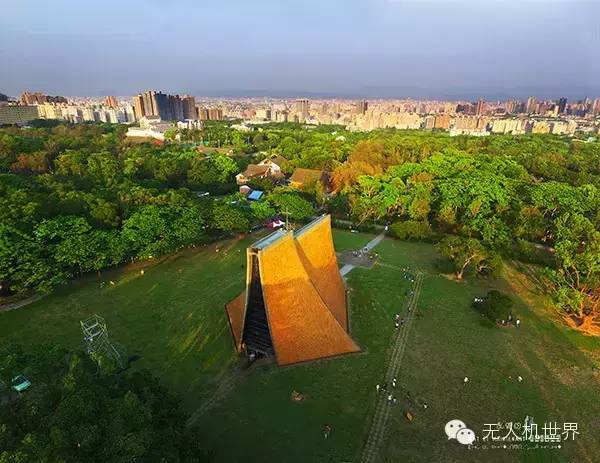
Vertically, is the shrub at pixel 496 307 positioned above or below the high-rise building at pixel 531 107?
below

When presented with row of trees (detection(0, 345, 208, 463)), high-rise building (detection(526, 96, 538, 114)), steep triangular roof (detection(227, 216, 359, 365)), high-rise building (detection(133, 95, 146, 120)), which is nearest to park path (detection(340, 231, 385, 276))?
steep triangular roof (detection(227, 216, 359, 365))

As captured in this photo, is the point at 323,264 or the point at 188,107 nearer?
the point at 323,264

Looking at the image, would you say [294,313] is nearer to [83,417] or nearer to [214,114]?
[83,417]

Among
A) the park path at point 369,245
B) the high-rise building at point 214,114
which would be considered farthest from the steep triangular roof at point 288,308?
the high-rise building at point 214,114

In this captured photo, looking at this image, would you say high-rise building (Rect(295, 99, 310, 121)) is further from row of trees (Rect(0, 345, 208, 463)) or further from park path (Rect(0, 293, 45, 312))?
row of trees (Rect(0, 345, 208, 463))

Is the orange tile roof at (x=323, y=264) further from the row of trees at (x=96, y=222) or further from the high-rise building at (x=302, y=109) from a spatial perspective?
the high-rise building at (x=302, y=109)

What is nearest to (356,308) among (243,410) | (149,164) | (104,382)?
(243,410)

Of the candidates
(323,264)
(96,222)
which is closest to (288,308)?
(323,264)
